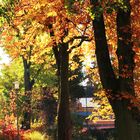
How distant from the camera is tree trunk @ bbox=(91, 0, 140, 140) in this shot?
17547 mm

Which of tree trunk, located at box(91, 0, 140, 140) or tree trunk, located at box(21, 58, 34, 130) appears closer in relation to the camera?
A: tree trunk, located at box(91, 0, 140, 140)

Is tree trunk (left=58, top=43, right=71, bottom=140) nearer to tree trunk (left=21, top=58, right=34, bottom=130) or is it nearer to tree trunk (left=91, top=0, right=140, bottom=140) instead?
tree trunk (left=91, top=0, right=140, bottom=140)

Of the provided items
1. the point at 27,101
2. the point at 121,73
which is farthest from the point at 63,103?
the point at 27,101

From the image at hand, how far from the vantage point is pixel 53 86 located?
172 ft

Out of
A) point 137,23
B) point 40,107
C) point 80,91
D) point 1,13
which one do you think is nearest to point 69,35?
point 137,23

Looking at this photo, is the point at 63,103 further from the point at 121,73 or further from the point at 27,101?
the point at 27,101

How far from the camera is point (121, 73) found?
17.5m

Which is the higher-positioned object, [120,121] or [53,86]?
[53,86]

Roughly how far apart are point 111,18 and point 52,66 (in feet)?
93.2

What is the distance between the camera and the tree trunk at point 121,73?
1755 centimetres

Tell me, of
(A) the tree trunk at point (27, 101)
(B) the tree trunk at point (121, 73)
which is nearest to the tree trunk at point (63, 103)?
(B) the tree trunk at point (121, 73)

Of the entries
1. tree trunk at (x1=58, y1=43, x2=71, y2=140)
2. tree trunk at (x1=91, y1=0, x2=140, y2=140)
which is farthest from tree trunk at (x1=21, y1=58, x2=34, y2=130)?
tree trunk at (x1=91, y1=0, x2=140, y2=140)

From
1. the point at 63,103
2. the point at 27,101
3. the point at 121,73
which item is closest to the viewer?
the point at 121,73

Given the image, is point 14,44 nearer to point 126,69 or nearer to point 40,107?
point 126,69
